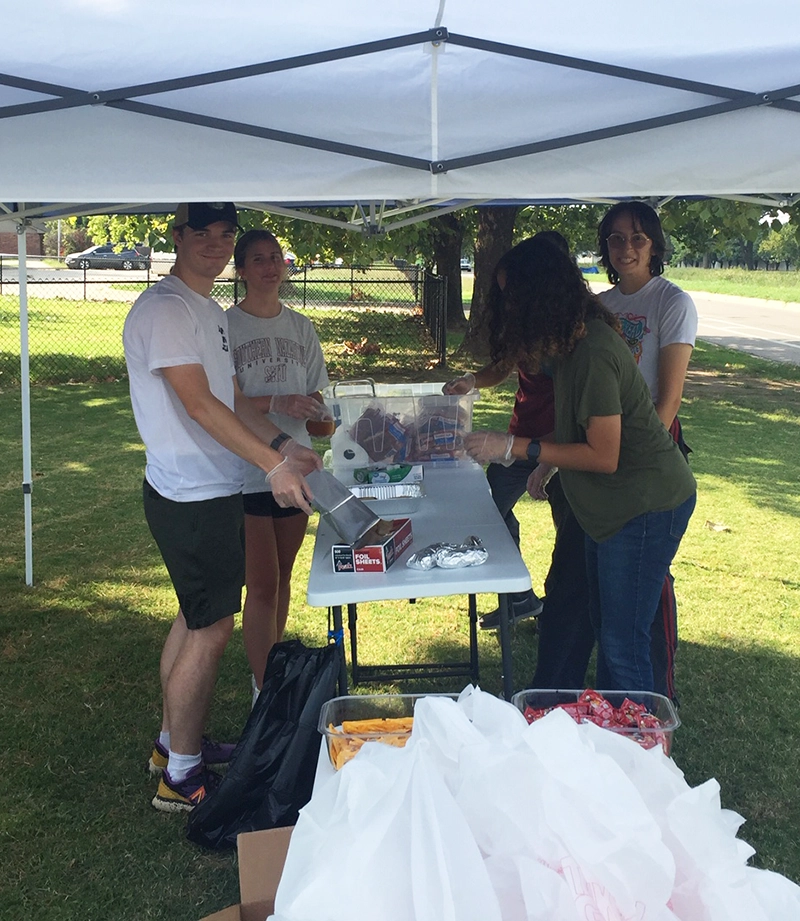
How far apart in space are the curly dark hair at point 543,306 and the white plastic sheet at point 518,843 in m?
1.40

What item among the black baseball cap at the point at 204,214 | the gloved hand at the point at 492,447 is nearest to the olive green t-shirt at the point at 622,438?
the gloved hand at the point at 492,447

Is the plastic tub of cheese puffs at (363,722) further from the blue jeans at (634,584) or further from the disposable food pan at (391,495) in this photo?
the disposable food pan at (391,495)

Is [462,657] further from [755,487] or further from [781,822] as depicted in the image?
[755,487]

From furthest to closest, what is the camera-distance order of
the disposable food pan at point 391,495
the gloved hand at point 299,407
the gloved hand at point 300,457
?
the gloved hand at point 299,407 < the disposable food pan at point 391,495 < the gloved hand at point 300,457

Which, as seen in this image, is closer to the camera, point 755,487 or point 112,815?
point 112,815

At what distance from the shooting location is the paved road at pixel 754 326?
1788 centimetres

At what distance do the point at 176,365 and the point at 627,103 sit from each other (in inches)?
51.0

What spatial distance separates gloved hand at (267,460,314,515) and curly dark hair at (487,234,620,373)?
654 mm

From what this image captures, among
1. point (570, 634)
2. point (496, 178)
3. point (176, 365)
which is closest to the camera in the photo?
point (496, 178)

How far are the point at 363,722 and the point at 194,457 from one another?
1140 millimetres

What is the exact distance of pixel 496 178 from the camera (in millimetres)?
2264

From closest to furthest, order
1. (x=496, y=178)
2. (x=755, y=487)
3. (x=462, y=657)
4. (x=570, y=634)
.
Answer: (x=496, y=178) < (x=570, y=634) < (x=462, y=657) < (x=755, y=487)

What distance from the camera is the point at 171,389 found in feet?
8.28

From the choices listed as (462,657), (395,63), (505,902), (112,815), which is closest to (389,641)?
(462,657)
